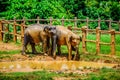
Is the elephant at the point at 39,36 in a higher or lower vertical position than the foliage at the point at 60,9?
higher

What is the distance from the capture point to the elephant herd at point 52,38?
1811 cm

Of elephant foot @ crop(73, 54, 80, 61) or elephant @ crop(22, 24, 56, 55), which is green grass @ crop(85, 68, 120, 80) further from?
elephant @ crop(22, 24, 56, 55)

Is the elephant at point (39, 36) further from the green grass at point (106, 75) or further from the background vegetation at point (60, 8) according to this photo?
the background vegetation at point (60, 8)

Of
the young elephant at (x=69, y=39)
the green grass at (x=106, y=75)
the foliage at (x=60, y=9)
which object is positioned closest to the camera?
the green grass at (x=106, y=75)

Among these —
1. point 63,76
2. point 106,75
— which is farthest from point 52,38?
point 106,75

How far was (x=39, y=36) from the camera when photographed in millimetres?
19297

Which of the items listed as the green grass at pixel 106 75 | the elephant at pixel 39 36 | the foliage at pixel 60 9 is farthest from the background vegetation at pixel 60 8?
the green grass at pixel 106 75

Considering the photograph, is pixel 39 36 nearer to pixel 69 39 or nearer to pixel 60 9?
pixel 69 39

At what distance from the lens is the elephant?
61.7ft

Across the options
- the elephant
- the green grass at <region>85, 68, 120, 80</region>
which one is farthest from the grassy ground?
the elephant

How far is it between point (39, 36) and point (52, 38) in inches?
36.9

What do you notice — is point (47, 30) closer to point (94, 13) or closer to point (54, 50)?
point (54, 50)

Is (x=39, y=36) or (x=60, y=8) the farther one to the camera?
(x=60, y=8)

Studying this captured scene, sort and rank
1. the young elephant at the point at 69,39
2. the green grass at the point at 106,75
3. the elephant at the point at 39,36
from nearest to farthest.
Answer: the green grass at the point at 106,75 < the young elephant at the point at 69,39 < the elephant at the point at 39,36
